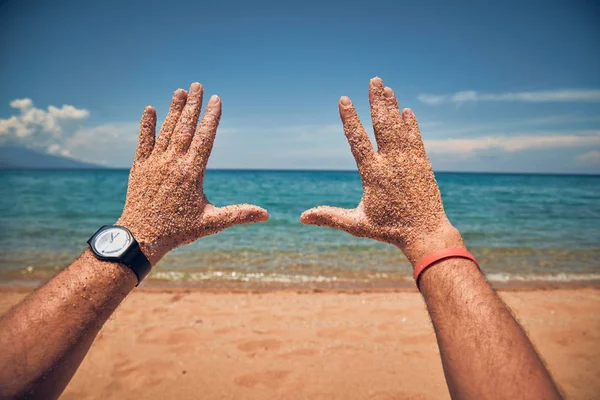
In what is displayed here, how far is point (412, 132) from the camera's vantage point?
190 cm

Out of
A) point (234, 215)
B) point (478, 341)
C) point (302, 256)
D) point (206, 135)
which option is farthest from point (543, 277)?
point (206, 135)

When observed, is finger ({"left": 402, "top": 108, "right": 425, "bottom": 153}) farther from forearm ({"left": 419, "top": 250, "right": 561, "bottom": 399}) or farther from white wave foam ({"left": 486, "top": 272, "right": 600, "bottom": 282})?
white wave foam ({"left": 486, "top": 272, "right": 600, "bottom": 282})

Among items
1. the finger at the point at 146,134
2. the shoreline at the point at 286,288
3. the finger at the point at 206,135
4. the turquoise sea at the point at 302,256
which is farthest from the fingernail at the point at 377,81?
the turquoise sea at the point at 302,256

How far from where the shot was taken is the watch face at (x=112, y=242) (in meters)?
1.61

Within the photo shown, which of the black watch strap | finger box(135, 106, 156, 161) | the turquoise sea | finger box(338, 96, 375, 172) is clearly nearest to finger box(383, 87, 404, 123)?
finger box(338, 96, 375, 172)

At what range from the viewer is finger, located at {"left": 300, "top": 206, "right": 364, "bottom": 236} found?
2.00 metres

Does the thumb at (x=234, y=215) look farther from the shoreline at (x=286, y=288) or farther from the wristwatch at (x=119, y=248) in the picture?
the shoreline at (x=286, y=288)

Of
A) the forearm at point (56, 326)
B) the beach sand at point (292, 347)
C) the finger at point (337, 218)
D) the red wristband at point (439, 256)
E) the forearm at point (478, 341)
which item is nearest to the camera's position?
the forearm at point (478, 341)

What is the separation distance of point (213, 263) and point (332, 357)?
457 centimetres

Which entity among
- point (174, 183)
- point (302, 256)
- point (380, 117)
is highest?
point (380, 117)

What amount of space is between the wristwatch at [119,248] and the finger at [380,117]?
129 centimetres

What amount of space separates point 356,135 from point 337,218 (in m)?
0.46

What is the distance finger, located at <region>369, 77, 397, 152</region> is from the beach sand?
2.61m

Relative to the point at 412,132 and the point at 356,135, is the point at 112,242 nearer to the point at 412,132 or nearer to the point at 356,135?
the point at 356,135
